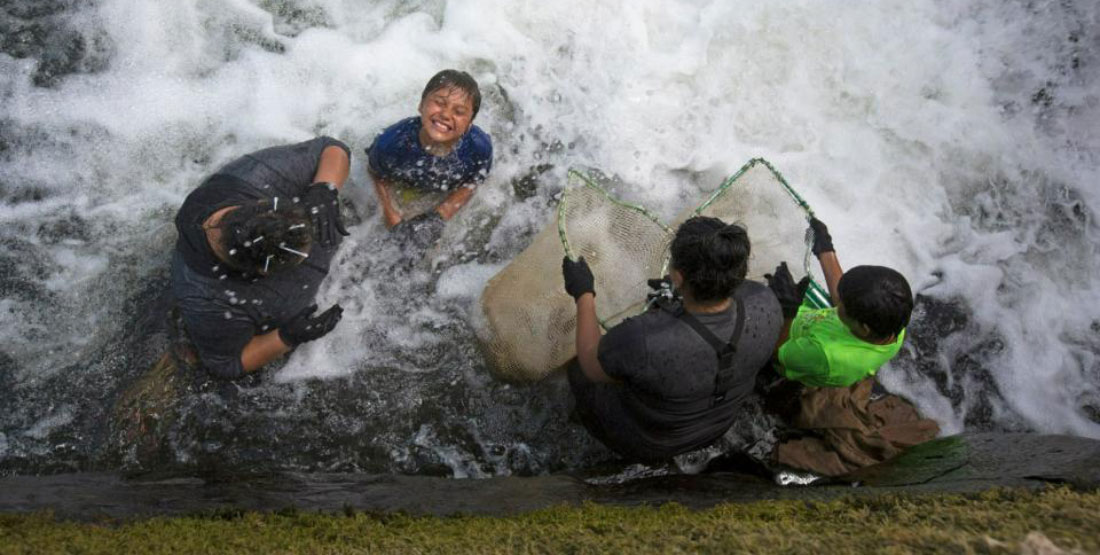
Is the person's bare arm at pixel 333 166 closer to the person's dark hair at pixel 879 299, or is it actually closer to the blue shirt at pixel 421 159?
the blue shirt at pixel 421 159


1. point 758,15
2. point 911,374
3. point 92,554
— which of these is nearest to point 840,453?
point 911,374

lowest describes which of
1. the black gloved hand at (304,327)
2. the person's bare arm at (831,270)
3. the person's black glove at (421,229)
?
the black gloved hand at (304,327)

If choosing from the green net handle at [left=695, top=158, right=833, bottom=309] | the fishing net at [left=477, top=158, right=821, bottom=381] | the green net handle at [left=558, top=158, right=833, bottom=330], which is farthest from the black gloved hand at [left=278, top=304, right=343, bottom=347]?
the green net handle at [left=695, top=158, right=833, bottom=309]

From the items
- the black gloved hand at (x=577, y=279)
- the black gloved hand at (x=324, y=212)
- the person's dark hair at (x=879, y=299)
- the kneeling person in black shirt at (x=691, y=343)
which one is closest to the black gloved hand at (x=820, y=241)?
the person's dark hair at (x=879, y=299)

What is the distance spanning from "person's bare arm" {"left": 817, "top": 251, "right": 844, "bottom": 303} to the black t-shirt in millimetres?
2256

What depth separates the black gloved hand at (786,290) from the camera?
3244 mm

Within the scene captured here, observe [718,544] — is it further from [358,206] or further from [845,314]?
[358,206]

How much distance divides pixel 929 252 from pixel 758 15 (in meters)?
1.89

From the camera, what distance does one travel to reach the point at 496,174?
15.1ft

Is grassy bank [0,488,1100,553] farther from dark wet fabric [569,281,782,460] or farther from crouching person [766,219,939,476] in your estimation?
crouching person [766,219,939,476]

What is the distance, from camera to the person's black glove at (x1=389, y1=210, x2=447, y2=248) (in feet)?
14.0

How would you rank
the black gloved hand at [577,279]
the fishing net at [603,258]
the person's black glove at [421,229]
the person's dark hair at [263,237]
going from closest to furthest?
the person's dark hair at [263,237] < the black gloved hand at [577,279] < the fishing net at [603,258] < the person's black glove at [421,229]

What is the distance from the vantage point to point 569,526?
2.47m

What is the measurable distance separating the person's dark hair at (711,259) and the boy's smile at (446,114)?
1.55 metres
